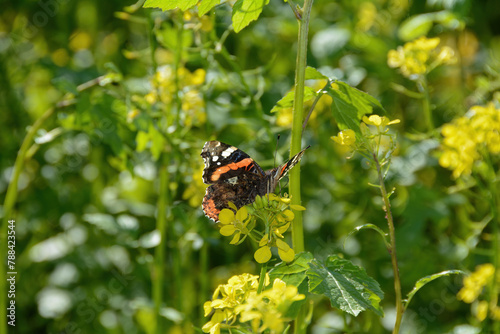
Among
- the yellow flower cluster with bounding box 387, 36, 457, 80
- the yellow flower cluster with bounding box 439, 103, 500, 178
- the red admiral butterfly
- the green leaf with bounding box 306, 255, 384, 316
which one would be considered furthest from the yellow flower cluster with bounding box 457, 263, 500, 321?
the red admiral butterfly

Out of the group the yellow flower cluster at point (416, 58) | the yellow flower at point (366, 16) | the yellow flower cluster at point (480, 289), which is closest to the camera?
the yellow flower cluster at point (480, 289)

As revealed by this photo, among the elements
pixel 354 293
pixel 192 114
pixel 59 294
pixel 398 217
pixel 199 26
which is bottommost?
pixel 59 294

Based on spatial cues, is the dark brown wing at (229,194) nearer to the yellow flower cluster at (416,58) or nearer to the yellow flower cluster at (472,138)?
the yellow flower cluster at (472,138)

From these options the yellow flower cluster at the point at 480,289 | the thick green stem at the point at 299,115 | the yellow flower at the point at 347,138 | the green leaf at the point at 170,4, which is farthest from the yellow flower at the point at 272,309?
the yellow flower cluster at the point at 480,289

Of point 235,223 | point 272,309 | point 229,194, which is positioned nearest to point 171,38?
point 229,194

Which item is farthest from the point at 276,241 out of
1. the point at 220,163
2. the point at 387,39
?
the point at 387,39

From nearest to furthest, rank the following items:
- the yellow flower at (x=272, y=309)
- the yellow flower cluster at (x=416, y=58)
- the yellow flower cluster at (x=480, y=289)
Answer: the yellow flower at (x=272, y=309) < the yellow flower cluster at (x=480, y=289) < the yellow flower cluster at (x=416, y=58)

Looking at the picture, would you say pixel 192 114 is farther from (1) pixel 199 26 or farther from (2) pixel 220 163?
(2) pixel 220 163
